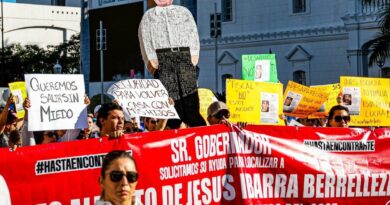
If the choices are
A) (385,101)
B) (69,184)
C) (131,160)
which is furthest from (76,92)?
(385,101)

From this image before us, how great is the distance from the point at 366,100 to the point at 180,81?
7.98ft

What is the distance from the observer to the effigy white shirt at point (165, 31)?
940cm

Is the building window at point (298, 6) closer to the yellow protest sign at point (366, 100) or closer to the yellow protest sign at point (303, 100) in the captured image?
the yellow protest sign at point (303, 100)

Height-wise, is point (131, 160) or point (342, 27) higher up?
point (342, 27)

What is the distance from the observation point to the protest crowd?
7.21 m

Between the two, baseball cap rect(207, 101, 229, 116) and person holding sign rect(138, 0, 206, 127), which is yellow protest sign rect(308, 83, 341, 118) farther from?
baseball cap rect(207, 101, 229, 116)

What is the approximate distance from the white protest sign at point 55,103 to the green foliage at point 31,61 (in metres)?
59.0

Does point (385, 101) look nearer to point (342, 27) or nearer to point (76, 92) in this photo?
point (76, 92)

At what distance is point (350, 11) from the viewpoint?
127 ft

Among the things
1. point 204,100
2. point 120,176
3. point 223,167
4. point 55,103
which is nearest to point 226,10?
point 204,100

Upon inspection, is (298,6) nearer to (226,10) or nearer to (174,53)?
(226,10)

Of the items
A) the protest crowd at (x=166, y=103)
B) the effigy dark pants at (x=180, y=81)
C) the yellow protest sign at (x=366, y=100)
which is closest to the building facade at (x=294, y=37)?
the protest crowd at (x=166, y=103)

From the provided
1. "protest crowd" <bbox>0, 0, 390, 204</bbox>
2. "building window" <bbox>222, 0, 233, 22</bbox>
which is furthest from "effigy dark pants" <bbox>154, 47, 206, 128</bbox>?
"building window" <bbox>222, 0, 233, 22</bbox>

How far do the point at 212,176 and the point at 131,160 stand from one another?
3.12 meters
